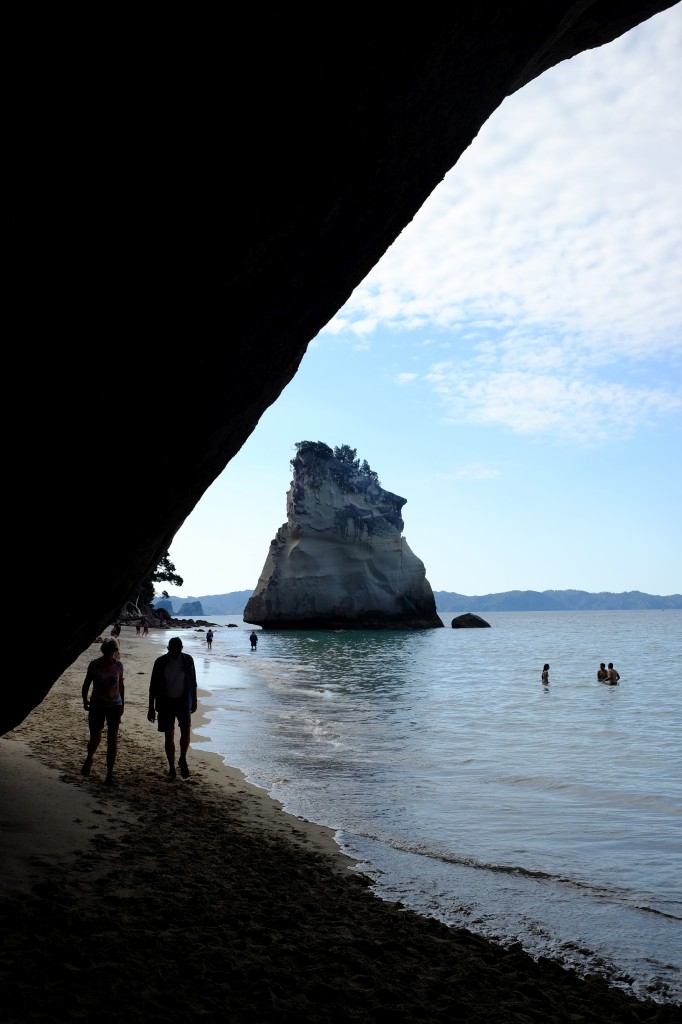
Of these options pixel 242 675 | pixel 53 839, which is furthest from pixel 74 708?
pixel 242 675

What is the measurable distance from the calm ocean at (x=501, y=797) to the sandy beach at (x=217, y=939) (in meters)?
0.65

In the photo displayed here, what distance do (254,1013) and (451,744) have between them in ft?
40.1

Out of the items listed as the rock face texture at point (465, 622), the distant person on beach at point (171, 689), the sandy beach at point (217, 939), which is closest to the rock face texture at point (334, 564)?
the rock face texture at point (465, 622)

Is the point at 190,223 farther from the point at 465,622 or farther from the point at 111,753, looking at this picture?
the point at 465,622

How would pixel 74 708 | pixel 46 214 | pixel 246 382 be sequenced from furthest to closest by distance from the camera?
1. pixel 74 708
2. pixel 246 382
3. pixel 46 214

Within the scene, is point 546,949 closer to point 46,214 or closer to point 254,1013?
point 254,1013

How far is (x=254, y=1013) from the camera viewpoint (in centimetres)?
360

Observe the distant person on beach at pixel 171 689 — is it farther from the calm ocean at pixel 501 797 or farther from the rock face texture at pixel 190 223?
the rock face texture at pixel 190 223

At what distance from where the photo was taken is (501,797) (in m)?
10.5

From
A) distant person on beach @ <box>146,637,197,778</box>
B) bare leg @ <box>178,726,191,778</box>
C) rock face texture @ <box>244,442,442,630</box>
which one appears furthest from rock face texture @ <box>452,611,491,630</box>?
distant person on beach @ <box>146,637,197,778</box>

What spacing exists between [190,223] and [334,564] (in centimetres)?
7068

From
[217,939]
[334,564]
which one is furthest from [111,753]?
[334,564]

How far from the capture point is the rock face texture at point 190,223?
127 inches

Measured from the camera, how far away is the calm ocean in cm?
593
